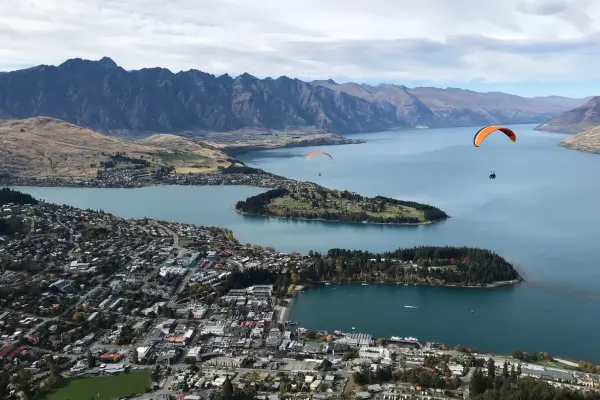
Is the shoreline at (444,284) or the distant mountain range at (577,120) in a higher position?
the distant mountain range at (577,120)

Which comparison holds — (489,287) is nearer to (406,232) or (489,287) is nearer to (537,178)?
(406,232)

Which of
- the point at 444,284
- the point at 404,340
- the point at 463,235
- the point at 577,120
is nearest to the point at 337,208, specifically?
the point at 463,235

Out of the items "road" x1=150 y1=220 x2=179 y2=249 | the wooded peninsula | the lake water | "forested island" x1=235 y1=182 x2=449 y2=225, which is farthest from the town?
"forested island" x1=235 y1=182 x2=449 y2=225

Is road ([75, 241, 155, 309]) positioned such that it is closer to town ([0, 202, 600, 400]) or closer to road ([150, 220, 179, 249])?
town ([0, 202, 600, 400])

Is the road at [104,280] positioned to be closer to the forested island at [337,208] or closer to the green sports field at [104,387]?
the green sports field at [104,387]

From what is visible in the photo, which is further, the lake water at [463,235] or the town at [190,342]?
the lake water at [463,235]

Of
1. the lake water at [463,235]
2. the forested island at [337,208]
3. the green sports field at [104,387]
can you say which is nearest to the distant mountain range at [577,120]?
the lake water at [463,235]

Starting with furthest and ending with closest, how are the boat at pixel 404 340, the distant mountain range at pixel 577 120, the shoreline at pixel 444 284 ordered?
the distant mountain range at pixel 577 120 < the shoreline at pixel 444 284 < the boat at pixel 404 340

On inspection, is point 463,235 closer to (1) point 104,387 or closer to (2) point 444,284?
(2) point 444,284
